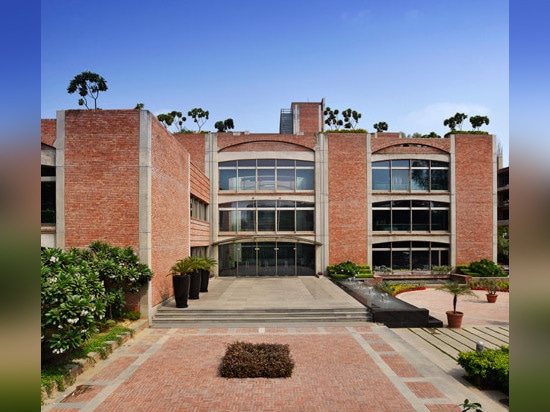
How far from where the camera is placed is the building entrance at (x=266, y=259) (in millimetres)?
27594

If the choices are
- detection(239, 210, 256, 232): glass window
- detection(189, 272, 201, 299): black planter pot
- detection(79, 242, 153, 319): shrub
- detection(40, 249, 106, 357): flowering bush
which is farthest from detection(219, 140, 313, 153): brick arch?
detection(40, 249, 106, 357): flowering bush

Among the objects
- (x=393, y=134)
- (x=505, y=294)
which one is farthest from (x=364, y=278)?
(x=393, y=134)

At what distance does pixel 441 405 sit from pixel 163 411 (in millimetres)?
5749

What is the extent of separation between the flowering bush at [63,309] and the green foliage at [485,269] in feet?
83.1

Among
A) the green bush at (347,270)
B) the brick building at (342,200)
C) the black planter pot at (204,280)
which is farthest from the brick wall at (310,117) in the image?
the black planter pot at (204,280)

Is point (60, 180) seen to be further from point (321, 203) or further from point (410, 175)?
point (410, 175)

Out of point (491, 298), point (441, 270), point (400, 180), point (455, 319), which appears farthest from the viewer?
point (400, 180)

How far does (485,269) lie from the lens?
26250mm

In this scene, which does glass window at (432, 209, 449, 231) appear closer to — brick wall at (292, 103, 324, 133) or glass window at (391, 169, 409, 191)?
glass window at (391, 169, 409, 191)

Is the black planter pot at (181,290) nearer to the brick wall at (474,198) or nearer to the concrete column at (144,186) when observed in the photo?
the concrete column at (144,186)

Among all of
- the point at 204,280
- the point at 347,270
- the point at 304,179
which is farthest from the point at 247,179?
the point at 204,280

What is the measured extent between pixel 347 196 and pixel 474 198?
958 cm

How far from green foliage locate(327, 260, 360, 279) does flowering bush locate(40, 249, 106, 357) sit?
19.2m
